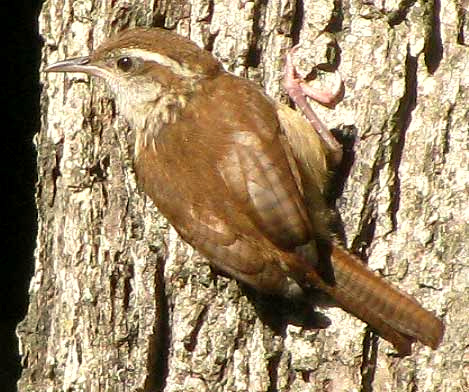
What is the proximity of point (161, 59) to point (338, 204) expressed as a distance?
2.77ft

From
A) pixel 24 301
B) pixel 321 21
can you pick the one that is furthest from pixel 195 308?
pixel 24 301

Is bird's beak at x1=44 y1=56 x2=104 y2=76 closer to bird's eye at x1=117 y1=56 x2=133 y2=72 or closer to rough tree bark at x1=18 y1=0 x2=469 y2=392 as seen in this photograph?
bird's eye at x1=117 y1=56 x2=133 y2=72

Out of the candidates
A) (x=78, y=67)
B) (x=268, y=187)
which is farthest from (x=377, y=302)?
(x=78, y=67)

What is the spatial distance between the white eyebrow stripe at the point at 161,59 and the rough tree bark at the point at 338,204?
0.48ft

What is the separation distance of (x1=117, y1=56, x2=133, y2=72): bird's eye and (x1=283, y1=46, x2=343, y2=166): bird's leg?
596mm

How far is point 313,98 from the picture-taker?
13.4ft

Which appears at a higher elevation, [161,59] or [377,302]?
[161,59]

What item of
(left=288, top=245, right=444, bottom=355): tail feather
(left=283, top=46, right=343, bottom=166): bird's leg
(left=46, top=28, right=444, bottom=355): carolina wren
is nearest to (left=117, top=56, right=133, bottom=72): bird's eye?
(left=46, top=28, right=444, bottom=355): carolina wren

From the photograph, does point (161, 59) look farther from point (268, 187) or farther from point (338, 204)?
point (338, 204)

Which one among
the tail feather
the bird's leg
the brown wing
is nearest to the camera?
the brown wing

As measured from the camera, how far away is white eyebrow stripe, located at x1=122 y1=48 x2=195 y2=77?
416 centimetres

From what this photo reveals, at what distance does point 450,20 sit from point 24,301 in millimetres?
4305

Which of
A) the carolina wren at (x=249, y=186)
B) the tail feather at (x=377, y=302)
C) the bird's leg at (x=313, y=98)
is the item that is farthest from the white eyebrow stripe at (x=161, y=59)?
the tail feather at (x=377, y=302)

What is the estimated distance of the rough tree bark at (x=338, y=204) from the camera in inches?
161
